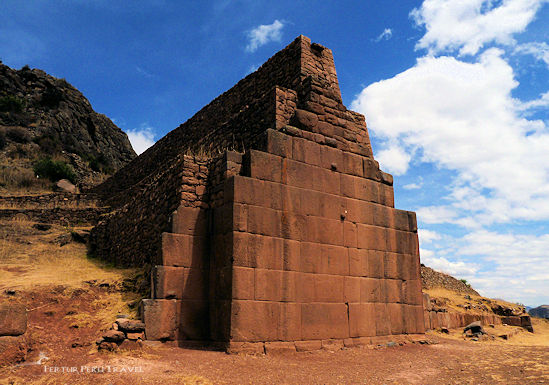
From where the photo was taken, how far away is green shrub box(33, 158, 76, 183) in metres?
31.4

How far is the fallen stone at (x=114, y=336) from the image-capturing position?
729cm

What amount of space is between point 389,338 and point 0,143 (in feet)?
123

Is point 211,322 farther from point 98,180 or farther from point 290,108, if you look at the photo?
point 98,180

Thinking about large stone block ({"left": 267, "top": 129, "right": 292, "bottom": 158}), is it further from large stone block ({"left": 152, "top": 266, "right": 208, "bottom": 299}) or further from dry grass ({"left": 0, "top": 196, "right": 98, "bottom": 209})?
dry grass ({"left": 0, "top": 196, "right": 98, "bottom": 209})

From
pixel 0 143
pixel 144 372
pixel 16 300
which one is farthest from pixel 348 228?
pixel 0 143

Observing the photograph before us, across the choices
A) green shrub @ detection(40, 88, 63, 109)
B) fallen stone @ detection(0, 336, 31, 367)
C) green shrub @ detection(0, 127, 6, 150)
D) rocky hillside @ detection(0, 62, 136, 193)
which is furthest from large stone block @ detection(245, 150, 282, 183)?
green shrub @ detection(40, 88, 63, 109)

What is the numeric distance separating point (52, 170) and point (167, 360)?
29.4 metres

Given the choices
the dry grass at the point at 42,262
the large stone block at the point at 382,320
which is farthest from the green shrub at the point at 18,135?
the large stone block at the point at 382,320

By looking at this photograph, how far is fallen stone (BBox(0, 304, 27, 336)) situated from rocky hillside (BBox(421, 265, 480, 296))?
2364 cm

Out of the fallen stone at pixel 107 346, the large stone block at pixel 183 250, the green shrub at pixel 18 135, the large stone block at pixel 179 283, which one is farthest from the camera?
the green shrub at pixel 18 135

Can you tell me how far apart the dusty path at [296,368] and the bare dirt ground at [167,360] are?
0.01 metres

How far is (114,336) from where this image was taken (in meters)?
7.35

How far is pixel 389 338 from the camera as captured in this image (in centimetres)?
1000

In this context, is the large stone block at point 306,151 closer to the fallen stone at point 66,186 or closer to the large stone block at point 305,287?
the large stone block at point 305,287
